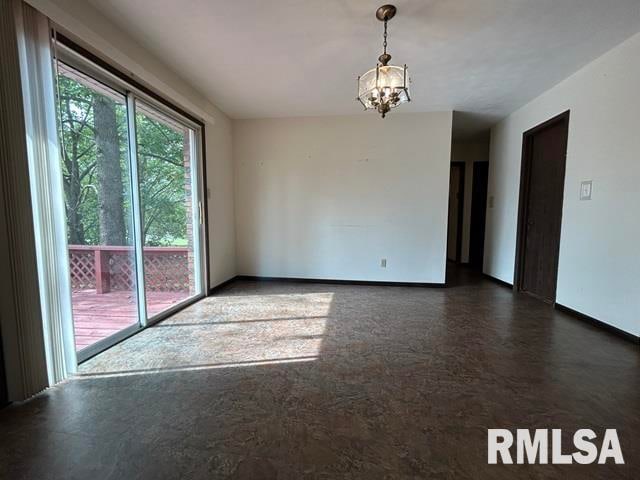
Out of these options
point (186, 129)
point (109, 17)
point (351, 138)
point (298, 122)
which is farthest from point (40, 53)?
point (351, 138)

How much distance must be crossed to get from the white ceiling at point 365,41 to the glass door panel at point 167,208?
2.14 ft

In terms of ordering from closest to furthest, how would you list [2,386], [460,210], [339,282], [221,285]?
1. [2,386]
2. [221,285]
3. [339,282]
4. [460,210]

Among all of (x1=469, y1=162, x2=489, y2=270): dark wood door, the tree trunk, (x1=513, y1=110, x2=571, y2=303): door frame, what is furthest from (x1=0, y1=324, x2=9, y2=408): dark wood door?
(x1=469, y1=162, x2=489, y2=270): dark wood door

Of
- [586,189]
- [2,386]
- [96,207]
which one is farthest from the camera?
[586,189]

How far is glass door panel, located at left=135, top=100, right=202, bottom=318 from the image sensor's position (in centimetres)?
285

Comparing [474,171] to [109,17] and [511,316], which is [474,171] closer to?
[511,316]

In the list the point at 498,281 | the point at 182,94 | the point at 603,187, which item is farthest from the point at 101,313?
the point at 498,281

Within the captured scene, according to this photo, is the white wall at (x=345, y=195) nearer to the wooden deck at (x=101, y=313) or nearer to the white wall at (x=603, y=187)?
the white wall at (x=603, y=187)

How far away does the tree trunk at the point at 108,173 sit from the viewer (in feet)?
7.71

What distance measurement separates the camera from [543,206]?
3744 millimetres

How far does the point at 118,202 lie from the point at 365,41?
8.50 feet

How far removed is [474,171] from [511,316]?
154 inches

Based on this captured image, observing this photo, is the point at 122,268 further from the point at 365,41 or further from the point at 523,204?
the point at 523,204

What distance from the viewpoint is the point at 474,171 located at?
20.0ft
